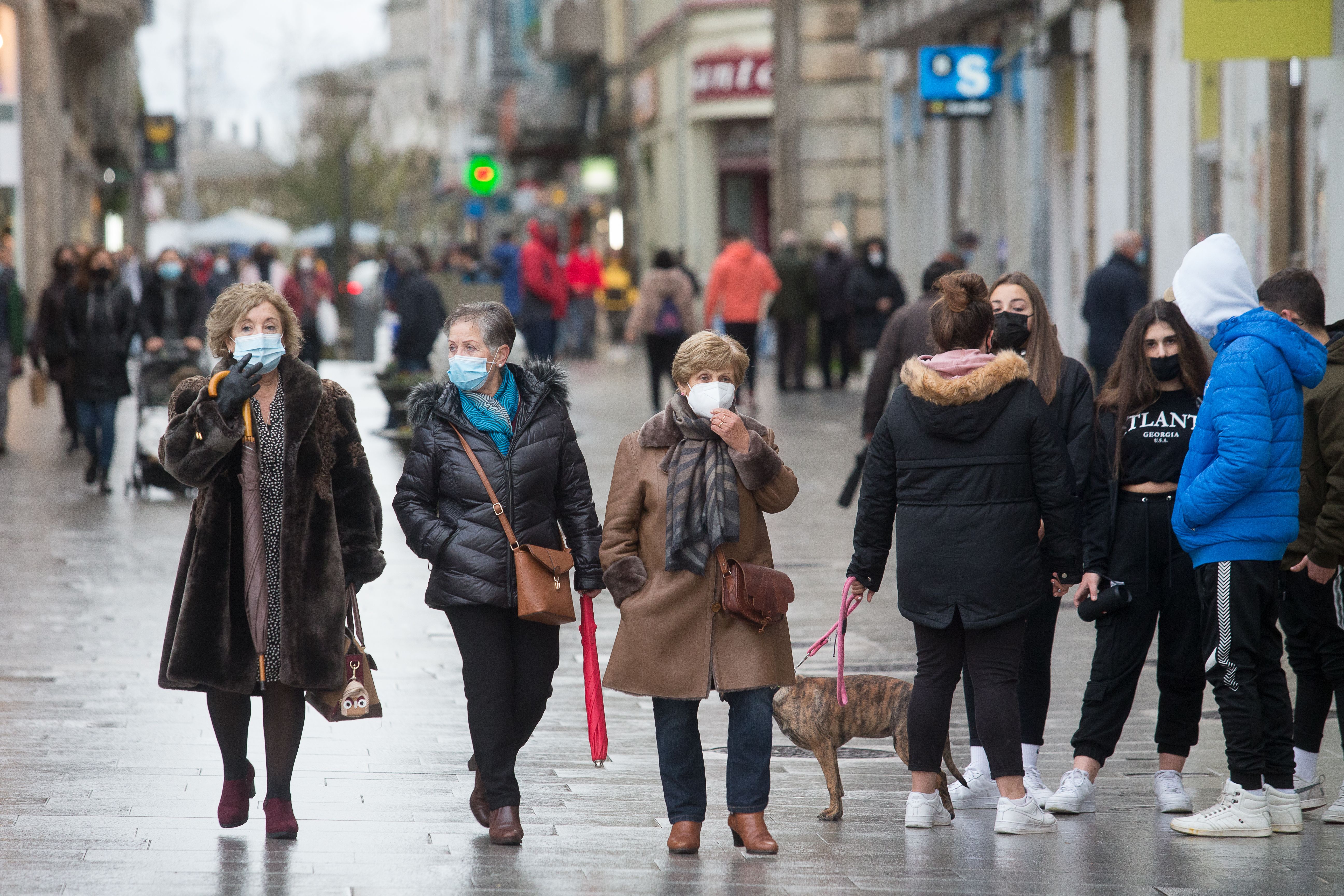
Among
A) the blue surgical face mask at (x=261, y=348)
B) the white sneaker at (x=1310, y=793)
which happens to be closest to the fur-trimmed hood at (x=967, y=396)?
the white sneaker at (x=1310, y=793)

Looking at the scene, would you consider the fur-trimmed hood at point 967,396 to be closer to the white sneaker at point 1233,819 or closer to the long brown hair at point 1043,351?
the long brown hair at point 1043,351

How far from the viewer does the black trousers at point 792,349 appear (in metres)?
25.6

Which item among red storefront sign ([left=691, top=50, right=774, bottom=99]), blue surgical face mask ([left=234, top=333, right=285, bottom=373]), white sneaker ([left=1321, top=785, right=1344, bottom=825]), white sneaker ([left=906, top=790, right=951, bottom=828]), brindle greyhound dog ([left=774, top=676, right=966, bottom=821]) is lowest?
white sneaker ([left=1321, top=785, right=1344, bottom=825])

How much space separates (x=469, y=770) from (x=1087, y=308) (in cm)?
1118

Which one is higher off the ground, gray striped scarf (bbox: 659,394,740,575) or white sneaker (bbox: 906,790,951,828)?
gray striped scarf (bbox: 659,394,740,575)

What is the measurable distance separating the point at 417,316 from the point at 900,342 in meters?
9.57

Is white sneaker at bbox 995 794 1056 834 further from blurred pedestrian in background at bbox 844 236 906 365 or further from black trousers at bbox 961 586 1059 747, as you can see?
blurred pedestrian in background at bbox 844 236 906 365

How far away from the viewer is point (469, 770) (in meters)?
6.88

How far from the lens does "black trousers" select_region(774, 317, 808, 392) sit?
84.1 feet

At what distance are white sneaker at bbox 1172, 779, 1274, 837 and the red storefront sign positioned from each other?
34.9m

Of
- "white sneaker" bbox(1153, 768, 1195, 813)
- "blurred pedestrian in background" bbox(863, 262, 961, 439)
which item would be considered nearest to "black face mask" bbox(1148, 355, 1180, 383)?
"white sneaker" bbox(1153, 768, 1195, 813)

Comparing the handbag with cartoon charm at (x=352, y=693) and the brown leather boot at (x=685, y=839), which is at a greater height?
the handbag with cartoon charm at (x=352, y=693)

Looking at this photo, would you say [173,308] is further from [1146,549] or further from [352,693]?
[1146,549]

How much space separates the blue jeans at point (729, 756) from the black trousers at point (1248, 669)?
1.40 meters
